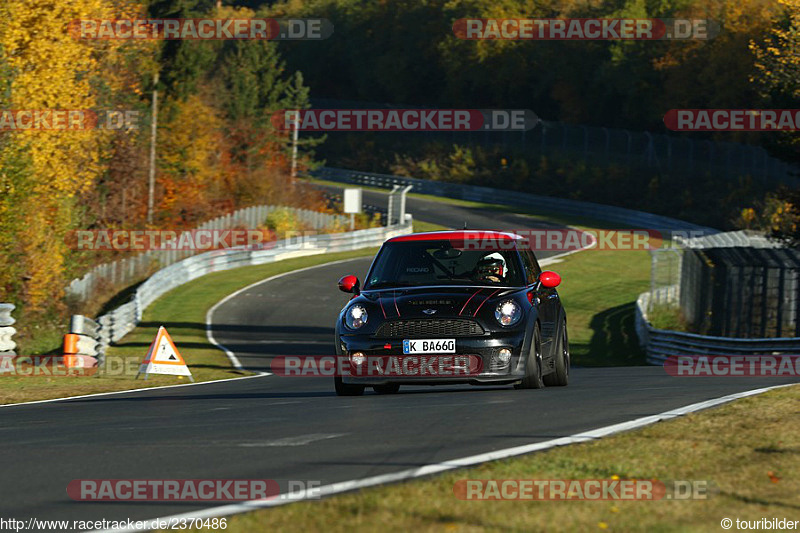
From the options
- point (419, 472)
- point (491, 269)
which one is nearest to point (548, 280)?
point (491, 269)

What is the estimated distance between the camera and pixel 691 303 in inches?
1335

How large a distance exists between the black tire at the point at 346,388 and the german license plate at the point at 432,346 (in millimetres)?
1187

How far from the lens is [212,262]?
4944 centimetres

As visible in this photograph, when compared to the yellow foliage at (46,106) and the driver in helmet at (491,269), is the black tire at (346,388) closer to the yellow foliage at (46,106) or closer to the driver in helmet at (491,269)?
the driver in helmet at (491,269)

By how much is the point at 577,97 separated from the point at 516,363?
285 ft

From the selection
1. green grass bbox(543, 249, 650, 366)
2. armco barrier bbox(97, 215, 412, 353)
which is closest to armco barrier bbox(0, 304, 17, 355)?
armco barrier bbox(97, 215, 412, 353)

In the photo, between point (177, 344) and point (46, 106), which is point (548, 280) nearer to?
point (177, 344)

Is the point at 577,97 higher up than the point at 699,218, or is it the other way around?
the point at 577,97

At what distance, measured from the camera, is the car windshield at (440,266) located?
45.1 feet

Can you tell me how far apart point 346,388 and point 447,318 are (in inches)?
65.7

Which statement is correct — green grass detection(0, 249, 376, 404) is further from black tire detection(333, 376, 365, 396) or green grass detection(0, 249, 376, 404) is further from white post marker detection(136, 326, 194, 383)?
black tire detection(333, 376, 365, 396)

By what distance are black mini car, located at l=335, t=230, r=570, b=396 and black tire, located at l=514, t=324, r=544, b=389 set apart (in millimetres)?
14

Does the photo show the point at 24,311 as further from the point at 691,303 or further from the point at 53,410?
the point at 53,410

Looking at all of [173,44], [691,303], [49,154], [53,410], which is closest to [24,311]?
[49,154]
